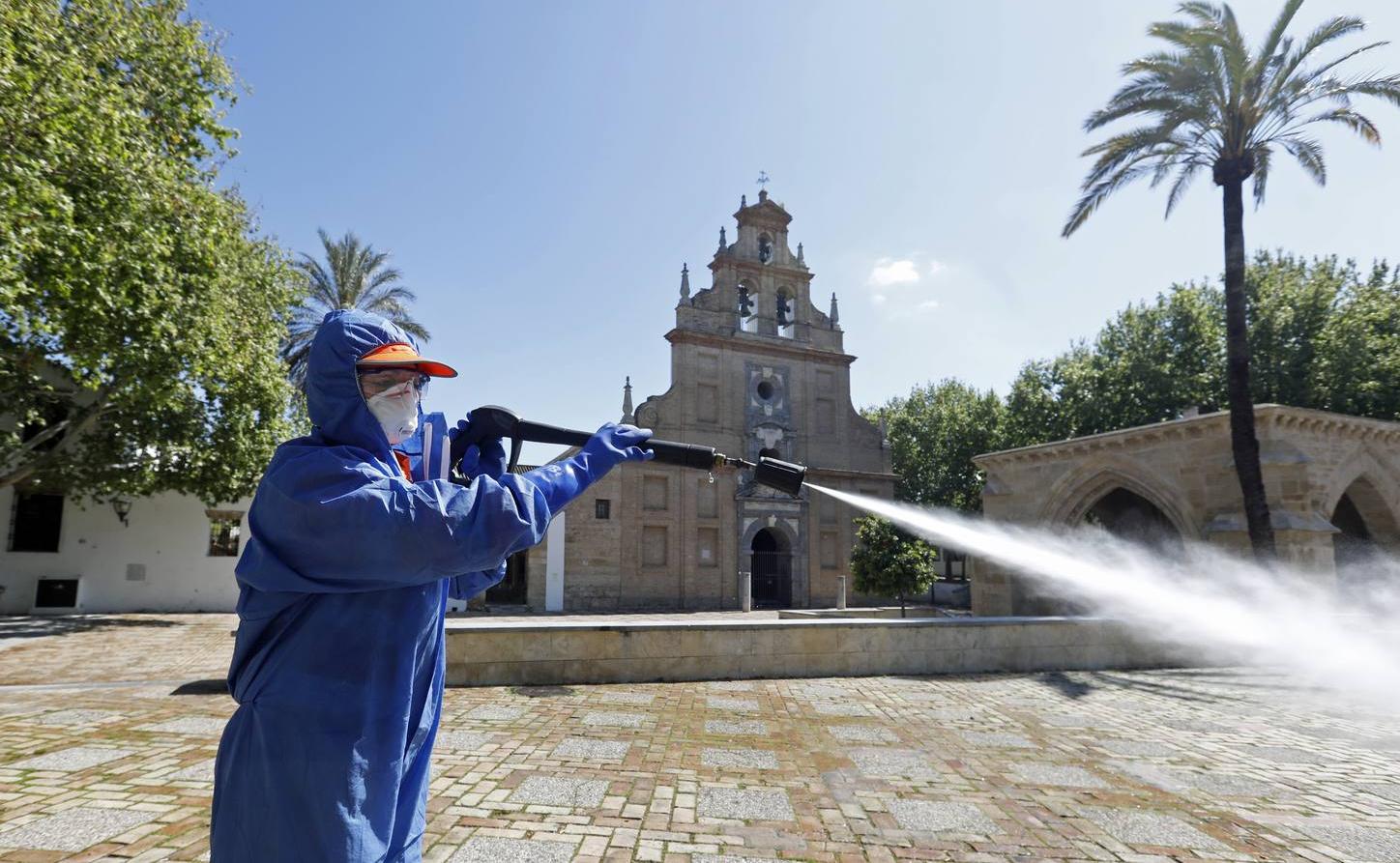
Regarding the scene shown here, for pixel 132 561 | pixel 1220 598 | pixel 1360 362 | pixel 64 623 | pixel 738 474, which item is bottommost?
pixel 64 623

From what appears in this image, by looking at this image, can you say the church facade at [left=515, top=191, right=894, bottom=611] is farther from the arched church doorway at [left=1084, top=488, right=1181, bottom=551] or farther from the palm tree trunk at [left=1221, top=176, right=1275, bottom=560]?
the palm tree trunk at [left=1221, top=176, right=1275, bottom=560]

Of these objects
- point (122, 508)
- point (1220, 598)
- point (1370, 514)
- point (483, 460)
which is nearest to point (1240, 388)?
point (1220, 598)

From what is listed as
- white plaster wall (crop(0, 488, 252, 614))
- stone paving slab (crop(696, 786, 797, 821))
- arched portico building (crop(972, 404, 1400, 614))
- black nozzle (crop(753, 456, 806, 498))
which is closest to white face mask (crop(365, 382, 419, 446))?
black nozzle (crop(753, 456, 806, 498))

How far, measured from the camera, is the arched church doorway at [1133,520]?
1872 cm

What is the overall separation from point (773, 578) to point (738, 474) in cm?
480

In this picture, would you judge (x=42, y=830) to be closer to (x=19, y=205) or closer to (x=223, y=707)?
(x=223, y=707)

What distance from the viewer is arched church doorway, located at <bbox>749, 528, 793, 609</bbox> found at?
29859mm

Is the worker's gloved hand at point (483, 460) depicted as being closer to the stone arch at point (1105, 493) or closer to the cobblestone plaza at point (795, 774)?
the cobblestone plaza at point (795, 774)

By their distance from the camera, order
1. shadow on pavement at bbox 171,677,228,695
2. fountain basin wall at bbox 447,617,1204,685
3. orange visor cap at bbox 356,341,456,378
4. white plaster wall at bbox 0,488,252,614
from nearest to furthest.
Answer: orange visor cap at bbox 356,341,456,378, shadow on pavement at bbox 171,677,228,695, fountain basin wall at bbox 447,617,1204,685, white plaster wall at bbox 0,488,252,614

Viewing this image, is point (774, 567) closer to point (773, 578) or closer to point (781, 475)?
point (773, 578)

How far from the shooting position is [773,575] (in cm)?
3033

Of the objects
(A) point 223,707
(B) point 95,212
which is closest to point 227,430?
(B) point 95,212

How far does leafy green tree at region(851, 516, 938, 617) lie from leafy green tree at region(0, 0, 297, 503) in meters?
16.6

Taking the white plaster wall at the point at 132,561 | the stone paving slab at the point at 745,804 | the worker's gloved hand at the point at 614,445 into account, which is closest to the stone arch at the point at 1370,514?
the stone paving slab at the point at 745,804
